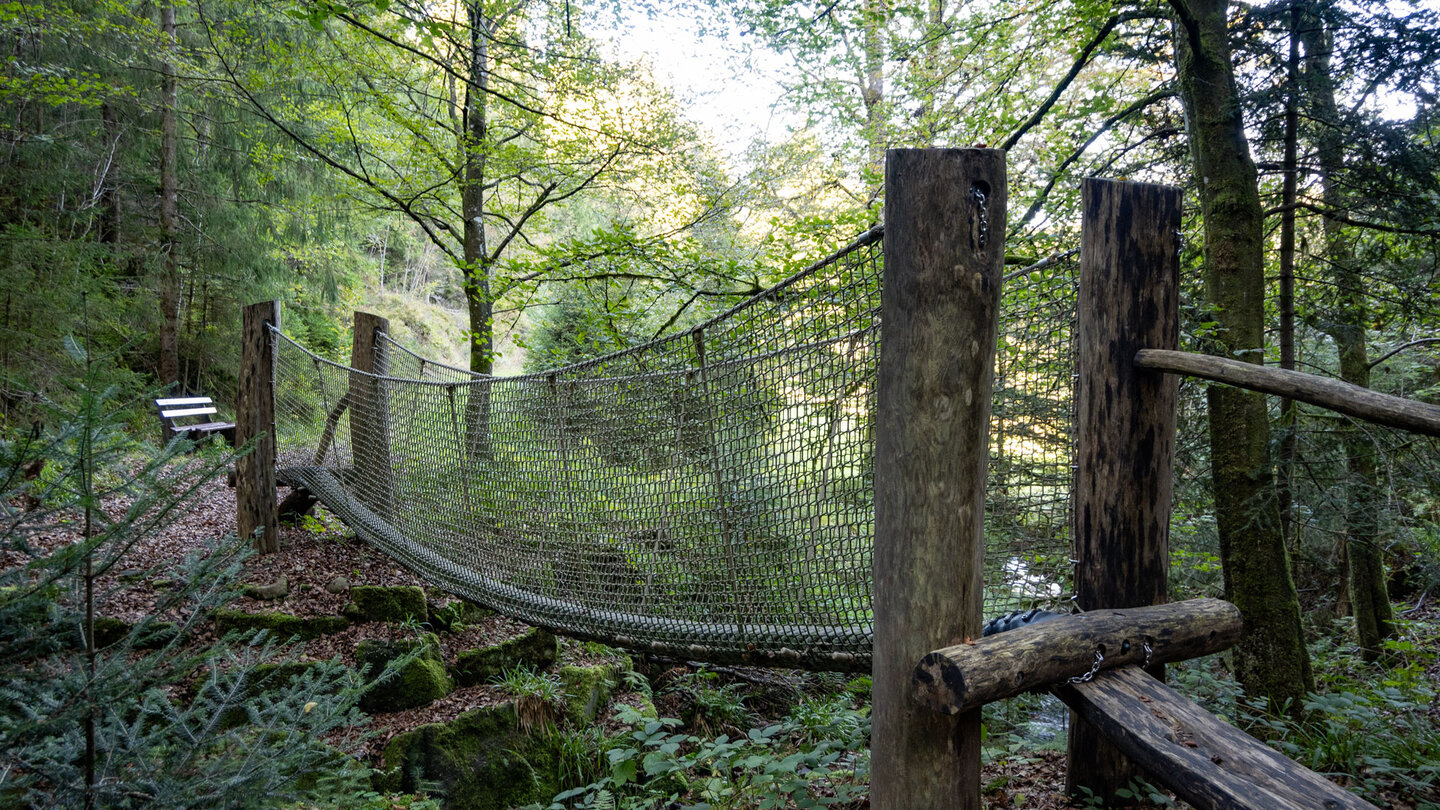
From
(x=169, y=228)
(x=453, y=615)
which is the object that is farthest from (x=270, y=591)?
(x=169, y=228)

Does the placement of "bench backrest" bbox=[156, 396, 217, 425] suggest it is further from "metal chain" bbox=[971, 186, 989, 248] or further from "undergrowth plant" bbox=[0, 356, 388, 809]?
"metal chain" bbox=[971, 186, 989, 248]

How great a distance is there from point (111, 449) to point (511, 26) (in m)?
5.36

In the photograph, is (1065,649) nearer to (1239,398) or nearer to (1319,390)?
(1319,390)

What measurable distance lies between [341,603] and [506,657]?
110cm

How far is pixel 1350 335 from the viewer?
11.0 ft

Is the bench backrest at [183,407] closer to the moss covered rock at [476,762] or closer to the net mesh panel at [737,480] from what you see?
the net mesh panel at [737,480]

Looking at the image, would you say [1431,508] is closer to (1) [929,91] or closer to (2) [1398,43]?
(2) [1398,43]

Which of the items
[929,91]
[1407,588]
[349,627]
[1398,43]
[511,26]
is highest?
[511,26]

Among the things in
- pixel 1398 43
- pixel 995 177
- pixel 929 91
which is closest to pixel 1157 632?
pixel 995 177

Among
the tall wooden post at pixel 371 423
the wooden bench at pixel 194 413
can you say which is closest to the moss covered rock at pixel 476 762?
the tall wooden post at pixel 371 423

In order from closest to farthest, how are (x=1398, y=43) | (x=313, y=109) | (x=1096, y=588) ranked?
(x=1096, y=588)
(x=1398, y=43)
(x=313, y=109)

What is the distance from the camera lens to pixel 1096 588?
66.9 inches

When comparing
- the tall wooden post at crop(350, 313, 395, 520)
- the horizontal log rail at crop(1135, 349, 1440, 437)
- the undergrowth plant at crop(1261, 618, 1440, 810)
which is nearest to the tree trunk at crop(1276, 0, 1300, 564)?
the undergrowth plant at crop(1261, 618, 1440, 810)

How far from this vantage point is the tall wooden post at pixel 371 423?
3.82m
